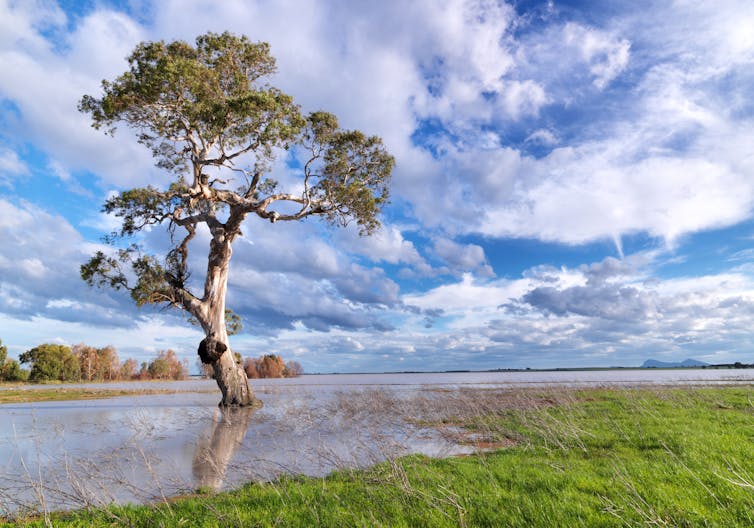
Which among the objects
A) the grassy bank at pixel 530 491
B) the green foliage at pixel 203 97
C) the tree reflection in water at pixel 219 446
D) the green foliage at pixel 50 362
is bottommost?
the tree reflection in water at pixel 219 446

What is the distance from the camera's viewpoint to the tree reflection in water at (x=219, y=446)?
980cm

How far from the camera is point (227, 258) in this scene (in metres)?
26.9

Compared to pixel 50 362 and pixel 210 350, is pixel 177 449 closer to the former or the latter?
pixel 210 350

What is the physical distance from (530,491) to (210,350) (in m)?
22.3

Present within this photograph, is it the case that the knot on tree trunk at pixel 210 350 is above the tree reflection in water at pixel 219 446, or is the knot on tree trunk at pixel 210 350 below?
above

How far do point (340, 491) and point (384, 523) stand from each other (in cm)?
203

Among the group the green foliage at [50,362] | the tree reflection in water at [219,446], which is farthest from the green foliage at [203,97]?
the green foliage at [50,362]

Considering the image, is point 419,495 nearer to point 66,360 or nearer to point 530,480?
point 530,480

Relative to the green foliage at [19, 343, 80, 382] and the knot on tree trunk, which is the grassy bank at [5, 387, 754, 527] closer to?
the knot on tree trunk

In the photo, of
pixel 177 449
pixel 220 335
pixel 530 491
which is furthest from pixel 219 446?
pixel 220 335

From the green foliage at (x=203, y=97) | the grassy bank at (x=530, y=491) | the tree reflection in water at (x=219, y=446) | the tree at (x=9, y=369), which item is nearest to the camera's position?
the grassy bank at (x=530, y=491)

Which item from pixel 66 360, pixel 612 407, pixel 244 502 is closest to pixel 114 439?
pixel 244 502

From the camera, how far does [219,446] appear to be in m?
13.8

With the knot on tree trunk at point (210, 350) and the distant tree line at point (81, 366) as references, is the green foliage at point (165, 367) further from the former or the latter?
the knot on tree trunk at point (210, 350)
